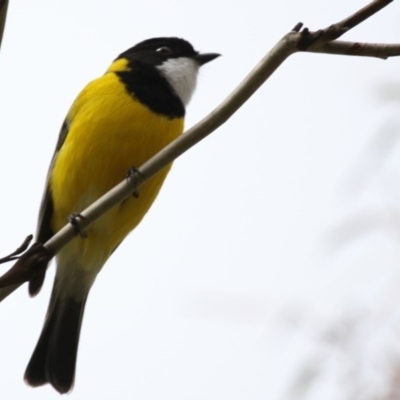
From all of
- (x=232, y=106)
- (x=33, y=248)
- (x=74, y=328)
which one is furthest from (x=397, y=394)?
(x=74, y=328)

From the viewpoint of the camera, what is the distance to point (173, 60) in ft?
17.0

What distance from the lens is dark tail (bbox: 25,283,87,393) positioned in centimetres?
457

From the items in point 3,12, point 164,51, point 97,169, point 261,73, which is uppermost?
point 164,51

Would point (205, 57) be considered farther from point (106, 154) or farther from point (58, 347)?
point (58, 347)

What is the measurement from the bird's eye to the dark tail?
5.13 ft

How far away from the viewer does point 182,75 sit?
16.6 feet

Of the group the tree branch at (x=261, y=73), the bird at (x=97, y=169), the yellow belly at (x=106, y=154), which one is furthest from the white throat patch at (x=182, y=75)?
the tree branch at (x=261, y=73)

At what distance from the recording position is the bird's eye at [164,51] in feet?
17.2

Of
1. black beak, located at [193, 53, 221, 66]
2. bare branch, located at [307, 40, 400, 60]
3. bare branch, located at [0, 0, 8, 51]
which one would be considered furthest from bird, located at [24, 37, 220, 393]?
bare branch, located at [307, 40, 400, 60]

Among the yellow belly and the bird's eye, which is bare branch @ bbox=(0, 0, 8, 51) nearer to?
the yellow belly

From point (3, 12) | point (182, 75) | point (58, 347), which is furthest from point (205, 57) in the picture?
point (3, 12)

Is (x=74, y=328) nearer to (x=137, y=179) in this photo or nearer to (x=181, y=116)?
(x=181, y=116)

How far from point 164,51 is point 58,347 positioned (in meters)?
1.92

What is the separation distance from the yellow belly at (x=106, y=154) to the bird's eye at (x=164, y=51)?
2.26 ft
